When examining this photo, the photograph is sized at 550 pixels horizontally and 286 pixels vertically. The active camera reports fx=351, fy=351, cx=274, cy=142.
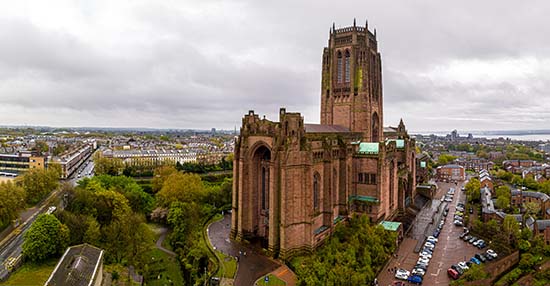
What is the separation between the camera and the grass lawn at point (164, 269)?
Result: 4147 cm

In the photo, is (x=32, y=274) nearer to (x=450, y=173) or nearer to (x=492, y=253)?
(x=492, y=253)

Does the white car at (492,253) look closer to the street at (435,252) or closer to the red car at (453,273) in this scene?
the street at (435,252)

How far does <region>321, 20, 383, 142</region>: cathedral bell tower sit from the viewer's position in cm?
5959

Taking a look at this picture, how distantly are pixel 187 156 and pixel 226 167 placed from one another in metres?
28.3

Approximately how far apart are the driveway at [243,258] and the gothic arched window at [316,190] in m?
9.24

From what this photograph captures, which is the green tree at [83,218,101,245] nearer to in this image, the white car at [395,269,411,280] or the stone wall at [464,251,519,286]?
the white car at [395,269,411,280]

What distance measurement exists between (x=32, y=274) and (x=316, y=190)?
109 feet

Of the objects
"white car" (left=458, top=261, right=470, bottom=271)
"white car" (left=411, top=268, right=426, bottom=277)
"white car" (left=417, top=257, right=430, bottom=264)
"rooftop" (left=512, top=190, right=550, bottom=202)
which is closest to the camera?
"white car" (left=411, top=268, right=426, bottom=277)

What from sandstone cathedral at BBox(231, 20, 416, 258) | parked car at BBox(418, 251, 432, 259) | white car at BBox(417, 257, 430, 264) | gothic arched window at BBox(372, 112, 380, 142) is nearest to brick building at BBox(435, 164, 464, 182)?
sandstone cathedral at BBox(231, 20, 416, 258)

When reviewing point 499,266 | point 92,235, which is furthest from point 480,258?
point 92,235

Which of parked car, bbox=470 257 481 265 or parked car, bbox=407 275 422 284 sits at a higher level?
parked car, bbox=470 257 481 265

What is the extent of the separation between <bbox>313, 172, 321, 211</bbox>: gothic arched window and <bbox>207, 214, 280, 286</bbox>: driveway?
30.3ft

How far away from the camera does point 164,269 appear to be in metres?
44.2

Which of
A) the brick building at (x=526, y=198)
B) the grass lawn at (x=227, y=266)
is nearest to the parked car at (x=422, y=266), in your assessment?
the grass lawn at (x=227, y=266)
